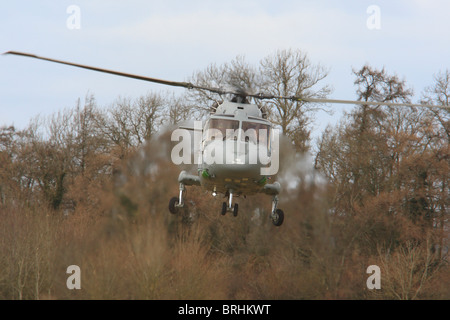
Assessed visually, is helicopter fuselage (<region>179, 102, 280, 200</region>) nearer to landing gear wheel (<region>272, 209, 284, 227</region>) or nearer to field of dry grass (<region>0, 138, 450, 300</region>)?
landing gear wheel (<region>272, 209, 284, 227</region>)

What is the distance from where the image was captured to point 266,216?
128ft

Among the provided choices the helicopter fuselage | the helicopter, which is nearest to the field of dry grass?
the helicopter

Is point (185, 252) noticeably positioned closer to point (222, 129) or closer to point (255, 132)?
point (222, 129)

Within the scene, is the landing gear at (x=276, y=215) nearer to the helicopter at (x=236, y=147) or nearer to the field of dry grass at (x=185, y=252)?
the helicopter at (x=236, y=147)

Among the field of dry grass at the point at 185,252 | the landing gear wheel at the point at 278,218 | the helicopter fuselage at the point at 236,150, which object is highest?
the helicopter fuselage at the point at 236,150

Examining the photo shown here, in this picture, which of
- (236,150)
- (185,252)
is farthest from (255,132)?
(185,252)

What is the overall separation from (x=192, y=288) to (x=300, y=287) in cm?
741

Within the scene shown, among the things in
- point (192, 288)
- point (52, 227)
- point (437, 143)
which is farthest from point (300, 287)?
point (52, 227)

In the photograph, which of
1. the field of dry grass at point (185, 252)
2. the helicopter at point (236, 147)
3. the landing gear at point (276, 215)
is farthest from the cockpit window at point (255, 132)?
the field of dry grass at point (185, 252)

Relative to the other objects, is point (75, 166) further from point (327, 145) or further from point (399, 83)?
point (399, 83)

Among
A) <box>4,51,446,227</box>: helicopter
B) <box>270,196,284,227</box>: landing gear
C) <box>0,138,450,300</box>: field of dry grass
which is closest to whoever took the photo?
<box>4,51,446,227</box>: helicopter

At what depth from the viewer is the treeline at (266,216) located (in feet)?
112

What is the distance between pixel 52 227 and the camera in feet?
126

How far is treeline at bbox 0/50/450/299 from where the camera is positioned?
34.1m
